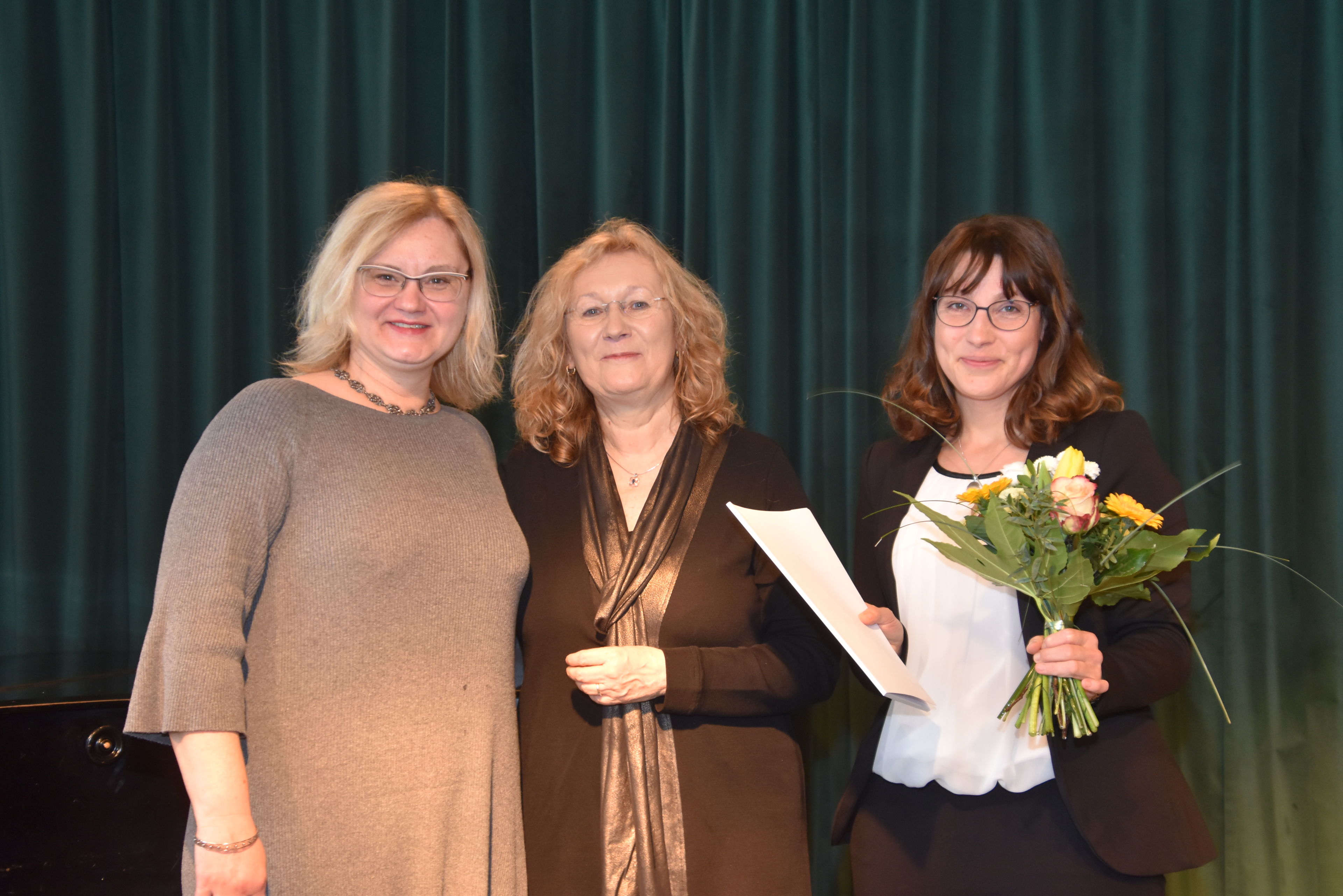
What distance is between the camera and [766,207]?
2883 millimetres

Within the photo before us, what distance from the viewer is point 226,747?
1425mm

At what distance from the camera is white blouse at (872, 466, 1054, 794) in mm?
1697

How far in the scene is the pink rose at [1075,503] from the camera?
4.55 feet

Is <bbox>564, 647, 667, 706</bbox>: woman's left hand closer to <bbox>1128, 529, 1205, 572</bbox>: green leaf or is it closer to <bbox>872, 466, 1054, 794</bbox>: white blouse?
<bbox>872, 466, 1054, 794</bbox>: white blouse

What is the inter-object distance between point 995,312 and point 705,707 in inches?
37.3

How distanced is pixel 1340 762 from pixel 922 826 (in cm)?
164

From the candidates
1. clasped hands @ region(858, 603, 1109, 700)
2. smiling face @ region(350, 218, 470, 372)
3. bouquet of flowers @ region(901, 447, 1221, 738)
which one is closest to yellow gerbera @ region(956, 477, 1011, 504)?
→ bouquet of flowers @ region(901, 447, 1221, 738)

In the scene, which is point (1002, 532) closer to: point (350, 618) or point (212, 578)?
point (350, 618)

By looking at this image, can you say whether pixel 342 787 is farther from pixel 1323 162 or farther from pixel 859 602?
pixel 1323 162

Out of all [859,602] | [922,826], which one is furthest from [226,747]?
[922,826]

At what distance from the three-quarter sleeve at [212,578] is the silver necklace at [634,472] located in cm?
71

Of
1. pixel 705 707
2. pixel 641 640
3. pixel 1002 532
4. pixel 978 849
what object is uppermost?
pixel 1002 532

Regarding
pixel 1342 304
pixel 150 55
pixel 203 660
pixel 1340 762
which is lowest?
pixel 1340 762

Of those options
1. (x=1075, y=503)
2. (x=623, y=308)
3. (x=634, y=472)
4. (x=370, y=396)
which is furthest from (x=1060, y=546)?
(x=370, y=396)
